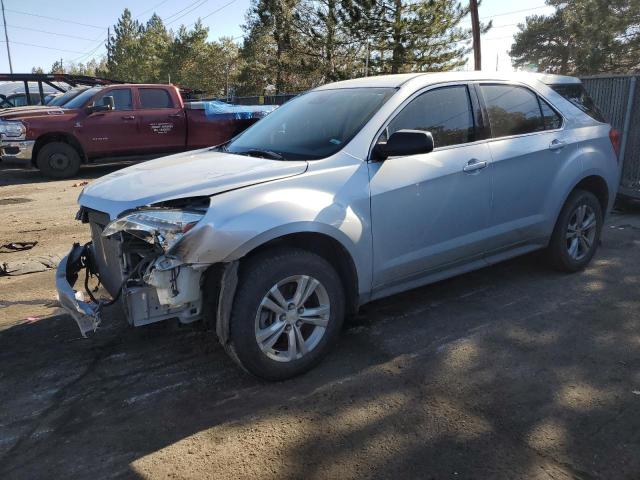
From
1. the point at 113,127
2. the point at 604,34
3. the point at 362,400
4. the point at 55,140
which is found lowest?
the point at 362,400

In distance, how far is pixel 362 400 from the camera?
124 inches

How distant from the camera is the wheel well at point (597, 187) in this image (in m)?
5.04

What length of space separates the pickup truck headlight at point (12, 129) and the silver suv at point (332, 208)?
8.42m

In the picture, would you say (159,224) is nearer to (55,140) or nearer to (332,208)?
(332,208)

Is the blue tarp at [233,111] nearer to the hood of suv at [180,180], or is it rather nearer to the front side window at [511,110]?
the front side window at [511,110]

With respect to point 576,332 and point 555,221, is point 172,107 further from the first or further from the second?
point 576,332

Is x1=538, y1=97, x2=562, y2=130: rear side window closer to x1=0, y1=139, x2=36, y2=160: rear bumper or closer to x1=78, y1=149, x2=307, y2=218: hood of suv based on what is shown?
x1=78, y1=149, x2=307, y2=218: hood of suv

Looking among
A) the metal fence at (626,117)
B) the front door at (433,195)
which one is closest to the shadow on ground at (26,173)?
the front door at (433,195)

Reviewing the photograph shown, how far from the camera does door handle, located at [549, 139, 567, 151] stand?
15.2 feet

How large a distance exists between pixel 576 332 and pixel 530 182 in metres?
1.25

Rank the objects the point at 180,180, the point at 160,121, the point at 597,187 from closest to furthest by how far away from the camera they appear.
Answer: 1. the point at 180,180
2. the point at 597,187
3. the point at 160,121

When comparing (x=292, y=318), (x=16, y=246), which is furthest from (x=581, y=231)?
(x=16, y=246)

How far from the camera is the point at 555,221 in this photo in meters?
4.79

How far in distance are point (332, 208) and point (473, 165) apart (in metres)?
1.33
